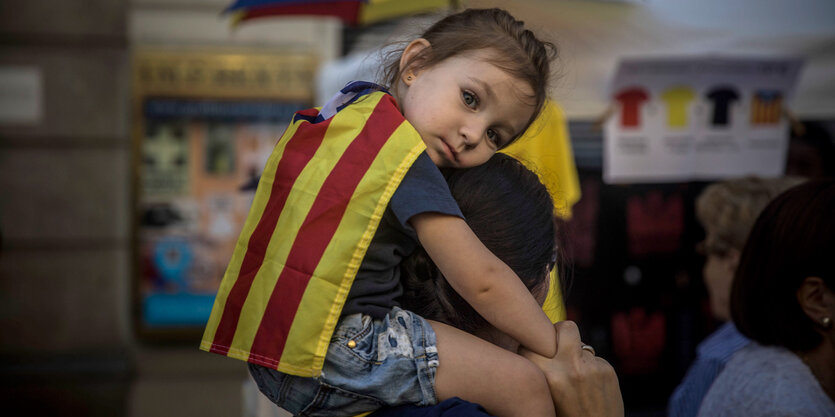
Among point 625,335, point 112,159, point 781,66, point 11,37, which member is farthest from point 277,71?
point 781,66

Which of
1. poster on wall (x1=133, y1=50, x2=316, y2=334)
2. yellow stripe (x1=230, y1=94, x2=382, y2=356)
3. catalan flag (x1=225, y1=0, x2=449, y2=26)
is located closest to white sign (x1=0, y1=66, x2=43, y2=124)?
poster on wall (x1=133, y1=50, x2=316, y2=334)

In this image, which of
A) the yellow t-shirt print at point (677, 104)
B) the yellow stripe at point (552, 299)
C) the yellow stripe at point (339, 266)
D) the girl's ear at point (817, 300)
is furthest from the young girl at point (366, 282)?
the yellow t-shirt print at point (677, 104)

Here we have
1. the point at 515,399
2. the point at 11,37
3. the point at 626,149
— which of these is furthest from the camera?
the point at 11,37

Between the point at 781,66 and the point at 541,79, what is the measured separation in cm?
320

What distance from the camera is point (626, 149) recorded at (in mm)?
4621

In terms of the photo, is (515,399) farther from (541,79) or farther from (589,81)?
(589,81)

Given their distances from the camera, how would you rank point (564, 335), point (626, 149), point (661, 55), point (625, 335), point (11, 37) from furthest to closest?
point (11, 37)
point (625, 335)
point (626, 149)
point (661, 55)
point (564, 335)

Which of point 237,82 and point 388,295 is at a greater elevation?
point 388,295

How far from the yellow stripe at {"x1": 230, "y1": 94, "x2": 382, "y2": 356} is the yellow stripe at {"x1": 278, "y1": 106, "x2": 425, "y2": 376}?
8 centimetres

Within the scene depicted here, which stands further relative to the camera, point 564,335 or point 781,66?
point 781,66

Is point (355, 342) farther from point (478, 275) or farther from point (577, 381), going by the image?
point (577, 381)

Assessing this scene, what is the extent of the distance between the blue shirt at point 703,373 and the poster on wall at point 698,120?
5.11ft

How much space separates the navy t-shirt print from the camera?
4520 millimetres

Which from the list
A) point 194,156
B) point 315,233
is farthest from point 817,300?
point 194,156
